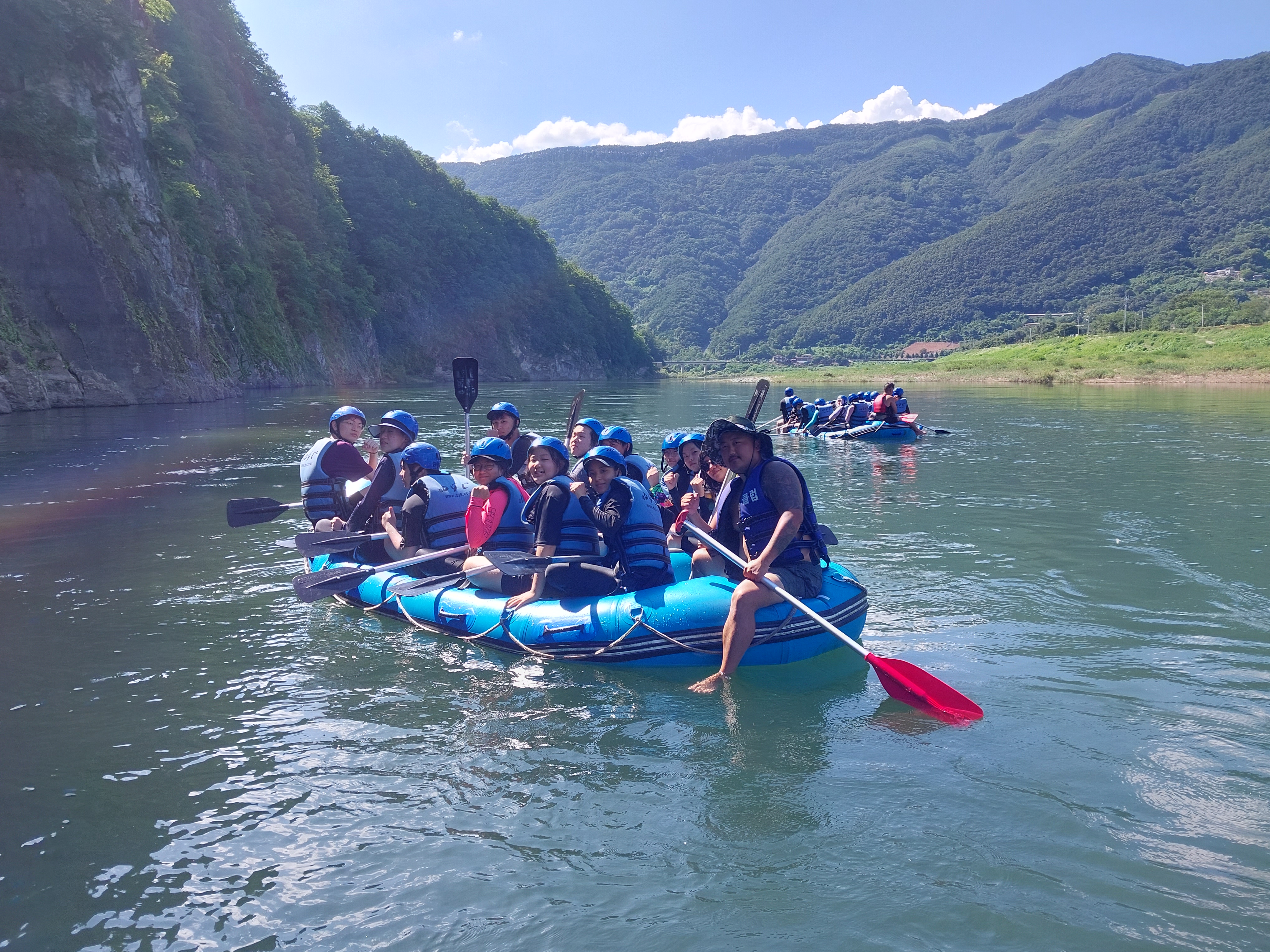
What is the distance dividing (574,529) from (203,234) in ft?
118

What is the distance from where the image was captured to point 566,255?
638 feet

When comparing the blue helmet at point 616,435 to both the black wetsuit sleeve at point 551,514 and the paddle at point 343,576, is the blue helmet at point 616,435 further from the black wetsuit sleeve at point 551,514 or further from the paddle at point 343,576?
the paddle at point 343,576

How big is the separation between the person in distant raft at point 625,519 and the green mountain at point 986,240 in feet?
256

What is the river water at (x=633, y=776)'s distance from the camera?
342 cm

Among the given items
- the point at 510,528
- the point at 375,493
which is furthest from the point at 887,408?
the point at 510,528

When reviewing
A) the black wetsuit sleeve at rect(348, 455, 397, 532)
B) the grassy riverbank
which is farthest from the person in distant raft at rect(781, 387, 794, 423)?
the grassy riverbank

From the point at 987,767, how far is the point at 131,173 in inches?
1309

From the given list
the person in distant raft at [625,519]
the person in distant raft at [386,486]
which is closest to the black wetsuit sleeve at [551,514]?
the person in distant raft at [625,519]

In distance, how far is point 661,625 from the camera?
5844 mm

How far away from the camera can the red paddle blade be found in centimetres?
512

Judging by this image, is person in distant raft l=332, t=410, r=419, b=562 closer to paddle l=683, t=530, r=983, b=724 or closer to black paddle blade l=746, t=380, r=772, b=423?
black paddle blade l=746, t=380, r=772, b=423

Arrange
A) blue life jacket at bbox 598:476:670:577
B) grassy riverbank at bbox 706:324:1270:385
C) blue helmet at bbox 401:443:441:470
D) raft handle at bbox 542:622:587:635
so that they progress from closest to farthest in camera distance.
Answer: raft handle at bbox 542:622:587:635, blue life jacket at bbox 598:476:670:577, blue helmet at bbox 401:443:441:470, grassy riverbank at bbox 706:324:1270:385

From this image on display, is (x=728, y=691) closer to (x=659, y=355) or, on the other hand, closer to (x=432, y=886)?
(x=432, y=886)

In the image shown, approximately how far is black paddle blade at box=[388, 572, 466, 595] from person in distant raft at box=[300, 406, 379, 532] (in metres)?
1.64
